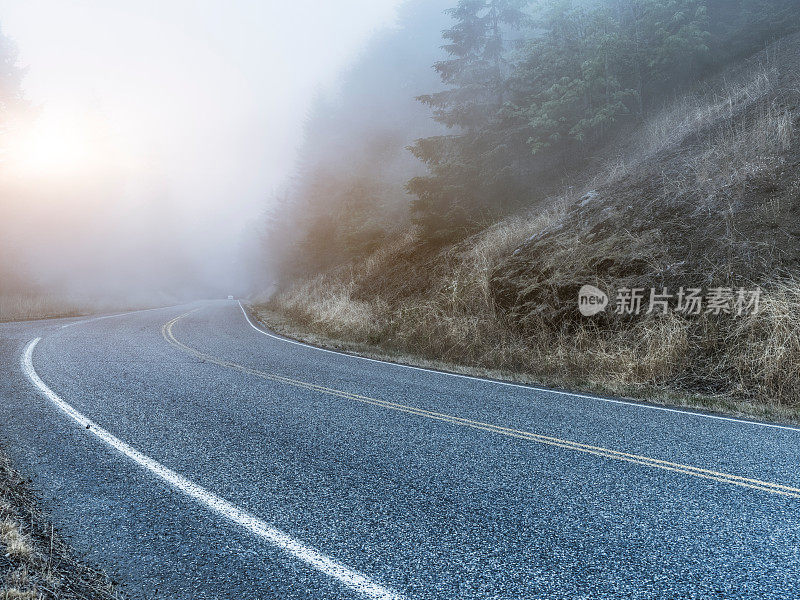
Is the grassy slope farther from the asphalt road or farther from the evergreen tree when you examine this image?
the asphalt road

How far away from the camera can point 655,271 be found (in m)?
9.75

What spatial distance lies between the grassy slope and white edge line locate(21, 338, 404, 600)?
6268 mm

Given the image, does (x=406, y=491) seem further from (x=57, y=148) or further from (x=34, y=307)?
(x=57, y=148)

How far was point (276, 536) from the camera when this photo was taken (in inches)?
127

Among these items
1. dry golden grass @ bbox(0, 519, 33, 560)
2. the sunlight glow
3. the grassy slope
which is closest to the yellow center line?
the grassy slope

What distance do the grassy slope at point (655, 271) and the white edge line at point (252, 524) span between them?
627 centimetres

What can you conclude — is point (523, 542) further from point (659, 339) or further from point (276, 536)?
point (659, 339)

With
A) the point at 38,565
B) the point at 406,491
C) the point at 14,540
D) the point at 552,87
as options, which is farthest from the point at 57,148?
the point at 406,491

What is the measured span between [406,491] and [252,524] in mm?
1244

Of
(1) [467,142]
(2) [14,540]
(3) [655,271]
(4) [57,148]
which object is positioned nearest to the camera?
(2) [14,540]

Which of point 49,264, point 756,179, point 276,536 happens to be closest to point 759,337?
point 756,179

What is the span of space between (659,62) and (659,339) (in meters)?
14.1

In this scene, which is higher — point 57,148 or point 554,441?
point 57,148

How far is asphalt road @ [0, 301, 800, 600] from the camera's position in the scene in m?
2.81
